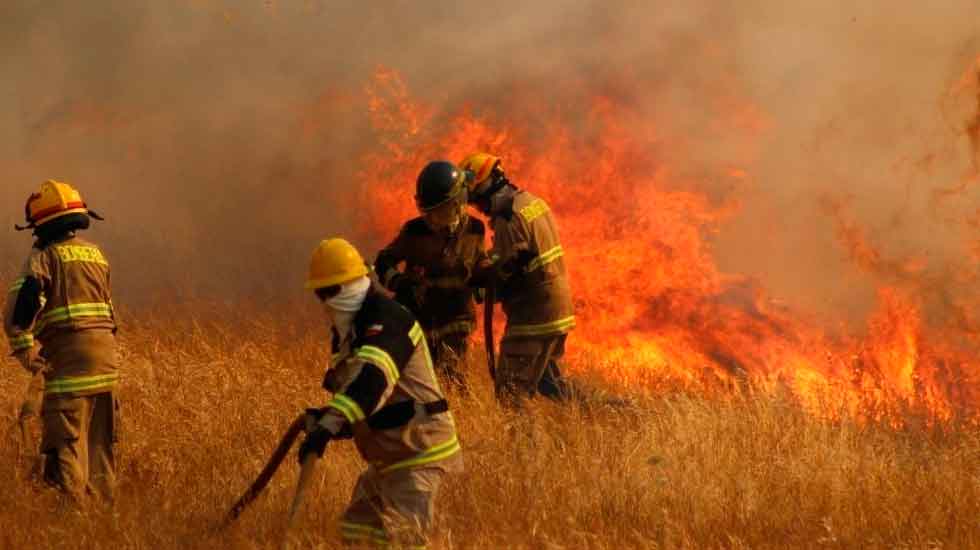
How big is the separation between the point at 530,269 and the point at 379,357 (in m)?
3.22

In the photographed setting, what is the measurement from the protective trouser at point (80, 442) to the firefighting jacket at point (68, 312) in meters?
0.10

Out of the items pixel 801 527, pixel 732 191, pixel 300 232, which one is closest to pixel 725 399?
pixel 801 527

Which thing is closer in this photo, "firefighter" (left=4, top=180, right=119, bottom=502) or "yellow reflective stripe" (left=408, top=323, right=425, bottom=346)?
"yellow reflective stripe" (left=408, top=323, right=425, bottom=346)

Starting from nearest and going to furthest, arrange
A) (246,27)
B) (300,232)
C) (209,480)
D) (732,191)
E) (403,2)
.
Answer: (209,480) < (732,191) < (300,232) < (403,2) < (246,27)

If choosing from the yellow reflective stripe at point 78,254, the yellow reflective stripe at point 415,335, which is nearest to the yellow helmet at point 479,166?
the yellow reflective stripe at point 78,254

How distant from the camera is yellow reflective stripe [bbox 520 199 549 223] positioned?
8367 millimetres

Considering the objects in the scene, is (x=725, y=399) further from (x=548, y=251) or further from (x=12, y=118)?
(x=12, y=118)

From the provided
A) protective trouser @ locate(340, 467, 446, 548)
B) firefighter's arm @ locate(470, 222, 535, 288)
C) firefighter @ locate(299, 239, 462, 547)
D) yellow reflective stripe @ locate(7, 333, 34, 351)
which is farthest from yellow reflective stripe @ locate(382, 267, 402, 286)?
protective trouser @ locate(340, 467, 446, 548)

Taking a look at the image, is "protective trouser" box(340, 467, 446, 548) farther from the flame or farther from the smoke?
the smoke

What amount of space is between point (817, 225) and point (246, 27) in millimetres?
8344

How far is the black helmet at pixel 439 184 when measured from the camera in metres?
7.79

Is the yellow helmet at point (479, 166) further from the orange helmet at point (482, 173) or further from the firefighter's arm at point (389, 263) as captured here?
the firefighter's arm at point (389, 263)

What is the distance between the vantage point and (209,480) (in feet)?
24.6

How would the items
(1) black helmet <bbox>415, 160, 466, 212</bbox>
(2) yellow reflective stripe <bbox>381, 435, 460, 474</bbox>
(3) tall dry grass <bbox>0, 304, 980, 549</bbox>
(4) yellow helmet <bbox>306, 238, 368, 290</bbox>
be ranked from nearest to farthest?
(4) yellow helmet <bbox>306, 238, 368, 290</bbox> < (2) yellow reflective stripe <bbox>381, 435, 460, 474</bbox> < (3) tall dry grass <bbox>0, 304, 980, 549</bbox> < (1) black helmet <bbox>415, 160, 466, 212</bbox>
